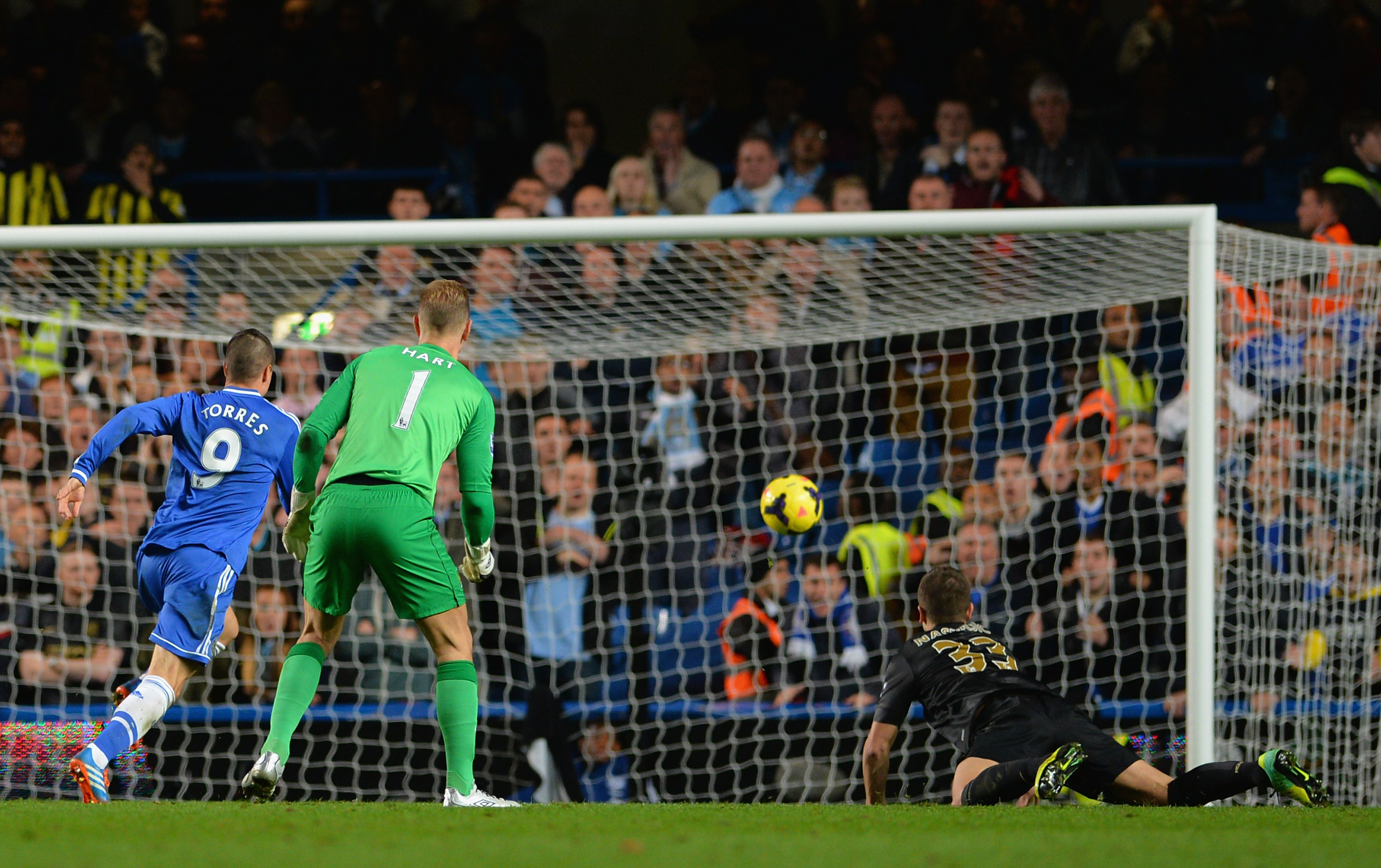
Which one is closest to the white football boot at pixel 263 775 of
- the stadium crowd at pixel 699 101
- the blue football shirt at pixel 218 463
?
the blue football shirt at pixel 218 463

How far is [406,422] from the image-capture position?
438 centimetres

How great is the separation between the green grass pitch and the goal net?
6.93 ft

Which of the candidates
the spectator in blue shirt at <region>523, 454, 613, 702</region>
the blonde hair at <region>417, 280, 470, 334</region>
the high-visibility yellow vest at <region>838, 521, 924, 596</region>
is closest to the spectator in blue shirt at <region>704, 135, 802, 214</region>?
the spectator in blue shirt at <region>523, 454, 613, 702</region>

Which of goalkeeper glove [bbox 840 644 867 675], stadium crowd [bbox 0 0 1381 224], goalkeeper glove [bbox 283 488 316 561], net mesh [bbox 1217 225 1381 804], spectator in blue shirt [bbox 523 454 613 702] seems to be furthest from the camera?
stadium crowd [bbox 0 0 1381 224]

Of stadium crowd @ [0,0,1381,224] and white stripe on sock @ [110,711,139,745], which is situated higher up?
Answer: stadium crowd @ [0,0,1381,224]

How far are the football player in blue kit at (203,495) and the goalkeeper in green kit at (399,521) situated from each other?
0.63 meters

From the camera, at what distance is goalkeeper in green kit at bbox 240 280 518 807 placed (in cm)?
430

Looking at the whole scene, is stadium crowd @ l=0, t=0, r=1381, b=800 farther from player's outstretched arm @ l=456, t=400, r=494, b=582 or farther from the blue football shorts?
player's outstretched arm @ l=456, t=400, r=494, b=582

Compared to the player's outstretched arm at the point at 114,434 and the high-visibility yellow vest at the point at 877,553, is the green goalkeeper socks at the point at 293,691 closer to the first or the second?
the player's outstretched arm at the point at 114,434

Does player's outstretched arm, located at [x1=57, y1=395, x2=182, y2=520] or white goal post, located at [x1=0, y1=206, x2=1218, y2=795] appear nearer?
player's outstretched arm, located at [x1=57, y1=395, x2=182, y2=520]

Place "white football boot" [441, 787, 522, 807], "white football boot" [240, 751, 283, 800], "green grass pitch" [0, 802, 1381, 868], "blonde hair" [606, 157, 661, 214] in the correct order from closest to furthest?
"green grass pitch" [0, 802, 1381, 868]
"white football boot" [240, 751, 283, 800]
"white football boot" [441, 787, 522, 807]
"blonde hair" [606, 157, 661, 214]

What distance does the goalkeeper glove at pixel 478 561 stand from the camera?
4395mm

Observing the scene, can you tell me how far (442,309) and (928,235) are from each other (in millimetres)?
2064

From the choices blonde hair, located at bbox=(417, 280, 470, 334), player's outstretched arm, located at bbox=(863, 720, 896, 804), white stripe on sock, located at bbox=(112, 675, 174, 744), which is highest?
blonde hair, located at bbox=(417, 280, 470, 334)
